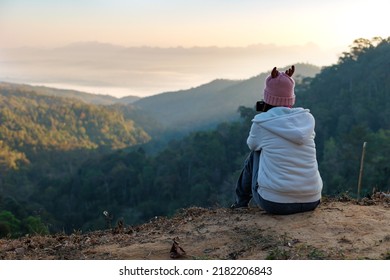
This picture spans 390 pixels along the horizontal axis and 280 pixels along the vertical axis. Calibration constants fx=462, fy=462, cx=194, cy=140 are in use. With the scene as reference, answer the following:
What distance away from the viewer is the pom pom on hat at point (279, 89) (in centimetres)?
329

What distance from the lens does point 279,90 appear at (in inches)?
130

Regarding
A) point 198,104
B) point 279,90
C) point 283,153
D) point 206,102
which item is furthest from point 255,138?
point 198,104

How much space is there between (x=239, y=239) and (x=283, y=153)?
2.21 ft

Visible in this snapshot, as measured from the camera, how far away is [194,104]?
493 feet

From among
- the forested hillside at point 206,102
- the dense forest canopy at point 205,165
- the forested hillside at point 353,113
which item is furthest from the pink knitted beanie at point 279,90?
the forested hillside at point 206,102

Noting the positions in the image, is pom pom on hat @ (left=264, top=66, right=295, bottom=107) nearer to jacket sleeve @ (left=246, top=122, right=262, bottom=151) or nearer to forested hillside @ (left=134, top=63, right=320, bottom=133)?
jacket sleeve @ (left=246, top=122, right=262, bottom=151)

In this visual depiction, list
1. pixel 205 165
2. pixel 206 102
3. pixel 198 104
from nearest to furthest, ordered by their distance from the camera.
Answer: pixel 205 165 → pixel 206 102 → pixel 198 104

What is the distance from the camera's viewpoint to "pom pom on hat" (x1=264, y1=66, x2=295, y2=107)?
3.29m

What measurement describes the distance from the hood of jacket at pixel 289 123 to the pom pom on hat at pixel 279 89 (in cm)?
7

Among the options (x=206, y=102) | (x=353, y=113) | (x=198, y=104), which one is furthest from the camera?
(x=198, y=104)

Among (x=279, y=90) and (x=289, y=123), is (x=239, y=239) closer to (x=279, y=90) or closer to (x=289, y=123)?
(x=289, y=123)

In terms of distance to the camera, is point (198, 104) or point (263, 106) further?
point (198, 104)

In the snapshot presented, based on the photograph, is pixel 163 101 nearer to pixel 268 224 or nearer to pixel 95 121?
pixel 95 121
